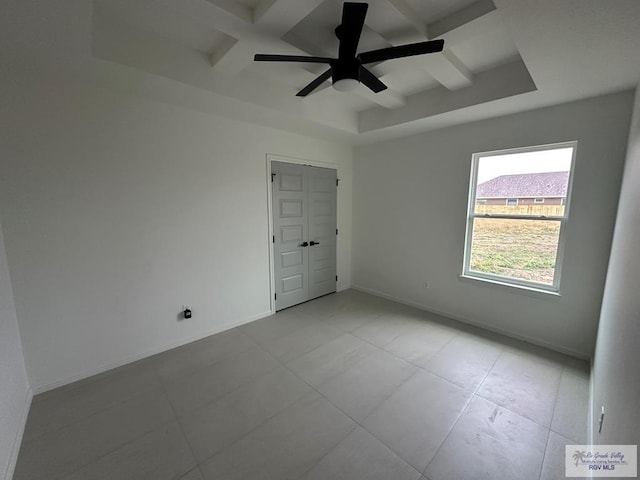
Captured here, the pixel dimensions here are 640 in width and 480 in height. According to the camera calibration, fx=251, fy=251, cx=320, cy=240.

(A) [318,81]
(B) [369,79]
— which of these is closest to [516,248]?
(B) [369,79]

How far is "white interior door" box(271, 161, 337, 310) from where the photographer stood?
3512mm

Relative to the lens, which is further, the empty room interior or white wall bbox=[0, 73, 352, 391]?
white wall bbox=[0, 73, 352, 391]

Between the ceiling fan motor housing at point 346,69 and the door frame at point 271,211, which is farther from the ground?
the ceiling fan motor housing at point 346,69

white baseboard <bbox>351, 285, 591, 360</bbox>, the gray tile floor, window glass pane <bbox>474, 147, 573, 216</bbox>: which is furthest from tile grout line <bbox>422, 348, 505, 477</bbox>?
window glass pane <bbox>474, 147, 573, 216</bbox>

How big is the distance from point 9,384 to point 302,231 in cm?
298

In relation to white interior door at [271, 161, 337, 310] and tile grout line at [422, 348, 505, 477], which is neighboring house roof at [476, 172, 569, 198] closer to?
tile grout line at [422, 348, 505, 477]

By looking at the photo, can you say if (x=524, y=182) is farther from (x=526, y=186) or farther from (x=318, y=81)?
(x=318, y=81)

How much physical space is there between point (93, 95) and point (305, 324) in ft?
10.2

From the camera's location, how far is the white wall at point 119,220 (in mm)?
1932

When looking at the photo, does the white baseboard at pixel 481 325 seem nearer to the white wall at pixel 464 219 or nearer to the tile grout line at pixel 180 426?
the white wall at pixel 464 219

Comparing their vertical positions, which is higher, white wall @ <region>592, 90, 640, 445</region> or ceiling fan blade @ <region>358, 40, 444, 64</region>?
ceiling fan blade @ <region>358, 40, 444, 64</region>

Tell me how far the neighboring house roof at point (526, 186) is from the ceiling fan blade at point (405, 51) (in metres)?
2.09

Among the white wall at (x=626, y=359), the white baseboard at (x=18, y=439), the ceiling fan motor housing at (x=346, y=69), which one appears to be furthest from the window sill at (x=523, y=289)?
the white baseboard at (x=18, y=439)

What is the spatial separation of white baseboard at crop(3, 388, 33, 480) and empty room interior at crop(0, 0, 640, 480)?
0.02m
